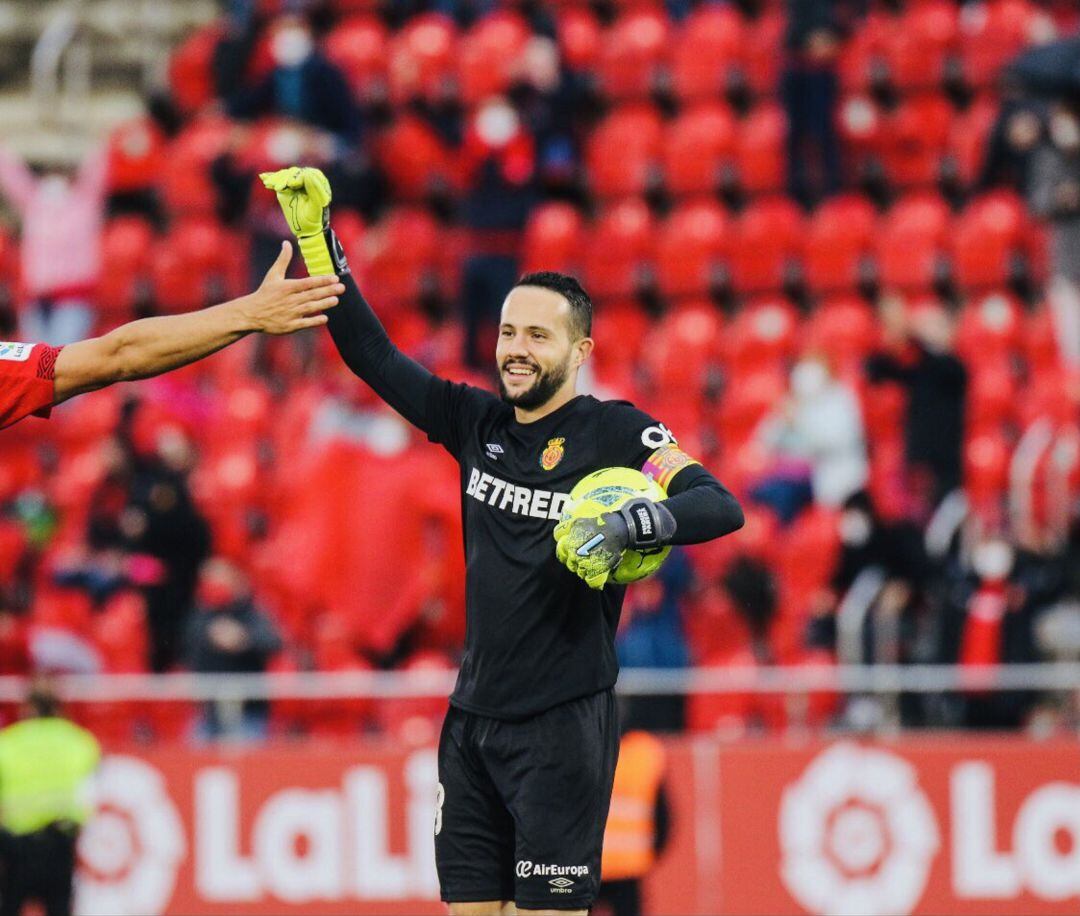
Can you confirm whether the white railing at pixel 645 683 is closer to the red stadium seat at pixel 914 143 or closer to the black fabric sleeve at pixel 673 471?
the black fabric sleeve at pixel 673 471

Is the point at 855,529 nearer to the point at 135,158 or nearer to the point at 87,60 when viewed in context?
the point at 135,158

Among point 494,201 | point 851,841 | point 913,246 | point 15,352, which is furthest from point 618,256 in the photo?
point 15,352

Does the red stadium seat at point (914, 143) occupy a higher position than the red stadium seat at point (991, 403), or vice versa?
the red stadium seat at point (914, 143)

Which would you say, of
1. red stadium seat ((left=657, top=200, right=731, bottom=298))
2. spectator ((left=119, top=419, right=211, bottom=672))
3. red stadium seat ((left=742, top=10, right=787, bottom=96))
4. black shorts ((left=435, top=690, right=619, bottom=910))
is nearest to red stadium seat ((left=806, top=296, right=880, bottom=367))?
red stadium seat ((left=657, top=200, right=731, bottom=298))

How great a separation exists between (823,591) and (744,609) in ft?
1.56

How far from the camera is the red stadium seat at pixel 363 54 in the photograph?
657 inches

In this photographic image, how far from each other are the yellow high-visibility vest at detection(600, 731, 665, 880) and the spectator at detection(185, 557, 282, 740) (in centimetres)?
263

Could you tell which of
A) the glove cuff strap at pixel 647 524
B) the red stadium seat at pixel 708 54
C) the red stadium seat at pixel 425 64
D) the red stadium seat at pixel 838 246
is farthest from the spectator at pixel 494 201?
the glove cuff strap at pixel 647 524

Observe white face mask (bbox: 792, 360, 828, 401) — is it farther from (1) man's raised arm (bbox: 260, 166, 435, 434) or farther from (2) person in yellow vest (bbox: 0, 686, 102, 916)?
(1) man's raised arm (bbox: 260, 166, 435, 434)

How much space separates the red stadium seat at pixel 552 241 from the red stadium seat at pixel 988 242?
275cm

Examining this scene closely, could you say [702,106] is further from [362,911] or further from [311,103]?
[362,911]

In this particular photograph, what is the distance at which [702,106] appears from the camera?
1589 centimetres

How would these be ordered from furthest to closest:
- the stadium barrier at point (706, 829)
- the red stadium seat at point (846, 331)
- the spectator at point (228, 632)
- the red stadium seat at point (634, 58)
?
the red stadium seat at point (634, 58) → the red stadium seat at point (846, 331) → the spectator at point (228, 632) → the stadium barrier at point (706, 829)

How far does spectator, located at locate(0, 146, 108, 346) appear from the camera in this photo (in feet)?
49.9
